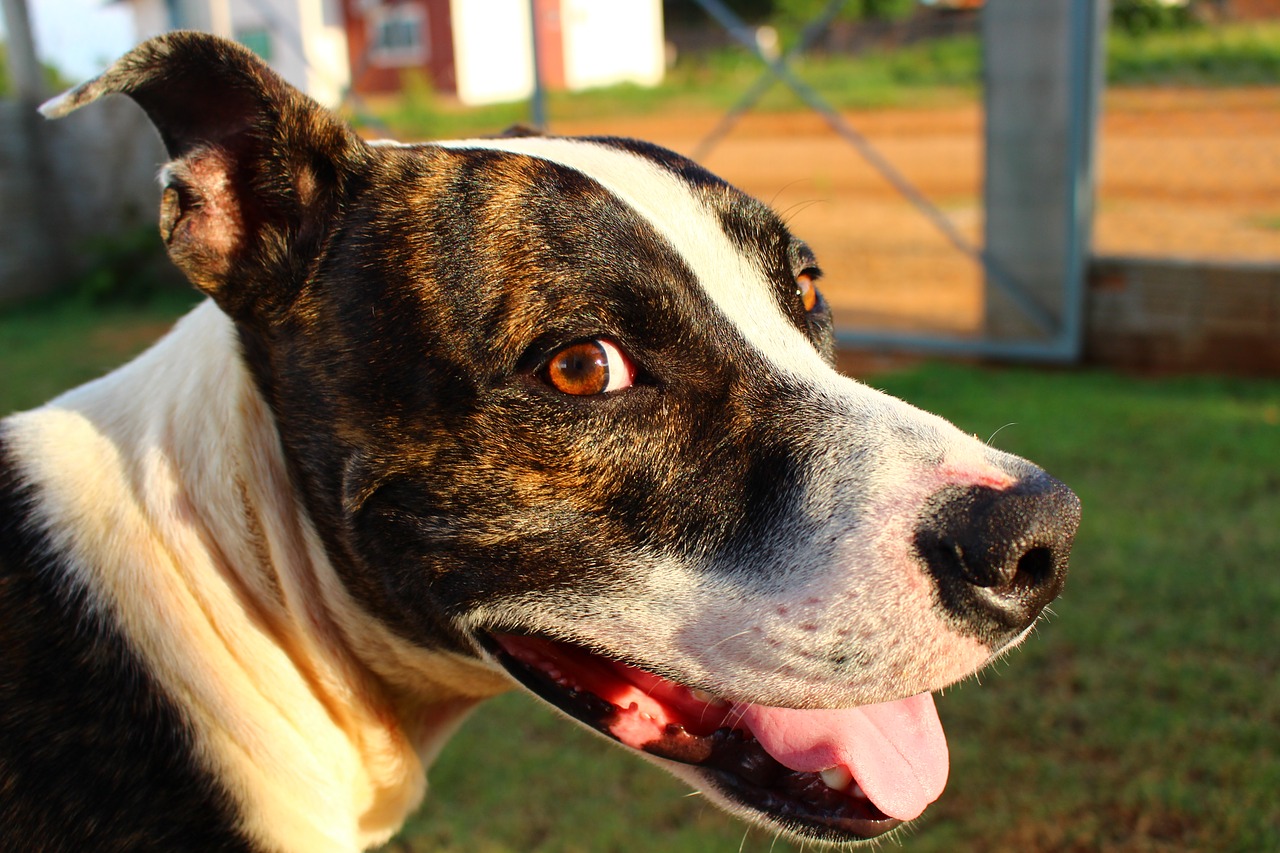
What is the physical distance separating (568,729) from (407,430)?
6.79 feet

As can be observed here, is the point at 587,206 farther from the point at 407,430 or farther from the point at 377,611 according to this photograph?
the point at 377,611

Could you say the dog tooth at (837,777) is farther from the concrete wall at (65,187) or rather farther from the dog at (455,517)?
the concrete wall at (65,187)

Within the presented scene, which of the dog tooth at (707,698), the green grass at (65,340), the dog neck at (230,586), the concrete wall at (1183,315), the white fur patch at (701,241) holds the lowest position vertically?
the green grass at (65,340)

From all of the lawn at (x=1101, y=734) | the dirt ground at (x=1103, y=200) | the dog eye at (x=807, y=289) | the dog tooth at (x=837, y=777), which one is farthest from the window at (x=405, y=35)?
the dog tooth at (x=837, y=777)

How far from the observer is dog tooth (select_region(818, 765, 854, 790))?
2.07 meters

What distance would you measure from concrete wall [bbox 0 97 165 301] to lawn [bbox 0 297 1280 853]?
29.9 ft

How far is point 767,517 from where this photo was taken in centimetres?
A: 197

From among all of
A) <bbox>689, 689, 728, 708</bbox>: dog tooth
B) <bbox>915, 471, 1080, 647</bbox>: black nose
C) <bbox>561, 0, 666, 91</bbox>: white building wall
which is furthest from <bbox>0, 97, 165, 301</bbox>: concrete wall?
<bbox>561, 0, 666, 91</bbox>: white building wall

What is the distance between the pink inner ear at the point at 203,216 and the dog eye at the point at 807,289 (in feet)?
3.80

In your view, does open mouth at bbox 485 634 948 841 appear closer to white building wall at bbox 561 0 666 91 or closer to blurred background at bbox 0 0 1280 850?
blurred background at bbox 0 0 1280 850

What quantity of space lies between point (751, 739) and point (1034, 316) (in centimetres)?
574

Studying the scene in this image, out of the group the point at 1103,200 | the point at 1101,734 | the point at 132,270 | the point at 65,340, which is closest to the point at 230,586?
the point at 1101,734

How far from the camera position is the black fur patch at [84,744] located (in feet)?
6.16

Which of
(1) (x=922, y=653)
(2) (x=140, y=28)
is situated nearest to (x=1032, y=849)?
(1) (x=922, y=653)
